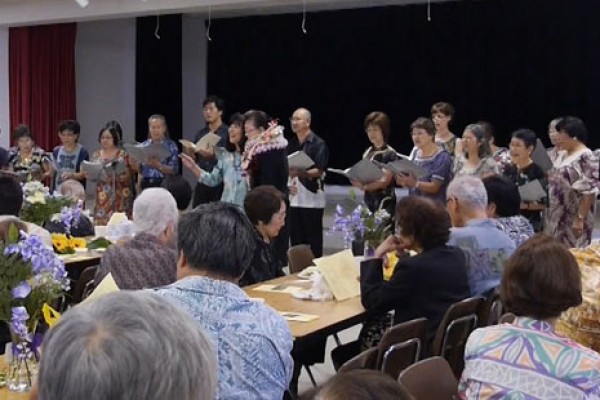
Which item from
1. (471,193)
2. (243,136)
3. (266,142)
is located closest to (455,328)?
(471,193)

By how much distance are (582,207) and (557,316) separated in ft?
14.7

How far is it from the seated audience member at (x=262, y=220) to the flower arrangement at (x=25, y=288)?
5.46 feet

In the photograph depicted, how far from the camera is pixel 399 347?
119 inches

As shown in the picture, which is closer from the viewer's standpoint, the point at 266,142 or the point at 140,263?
the point at 140,263

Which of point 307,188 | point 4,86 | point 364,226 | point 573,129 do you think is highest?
point 4,86

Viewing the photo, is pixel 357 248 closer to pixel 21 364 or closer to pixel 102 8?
pixel 21 364

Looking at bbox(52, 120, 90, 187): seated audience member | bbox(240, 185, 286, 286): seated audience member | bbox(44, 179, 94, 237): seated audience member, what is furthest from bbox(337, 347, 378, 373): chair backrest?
bbox(52, 120, 90, 187): seated audience member

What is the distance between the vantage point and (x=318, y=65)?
14.1m

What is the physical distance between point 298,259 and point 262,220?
2.43 ft

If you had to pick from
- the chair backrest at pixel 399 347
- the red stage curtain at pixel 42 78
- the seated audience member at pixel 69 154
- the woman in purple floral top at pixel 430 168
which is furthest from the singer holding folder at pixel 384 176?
the red stage curtain at pixel 42 78

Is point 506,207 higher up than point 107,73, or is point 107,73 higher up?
point 107,73

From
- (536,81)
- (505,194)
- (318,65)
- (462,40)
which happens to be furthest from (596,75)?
(505,194)

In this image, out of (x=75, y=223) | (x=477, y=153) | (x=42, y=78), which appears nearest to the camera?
(x=75, y=223)

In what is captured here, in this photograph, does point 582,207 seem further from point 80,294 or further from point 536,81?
point 536,81
